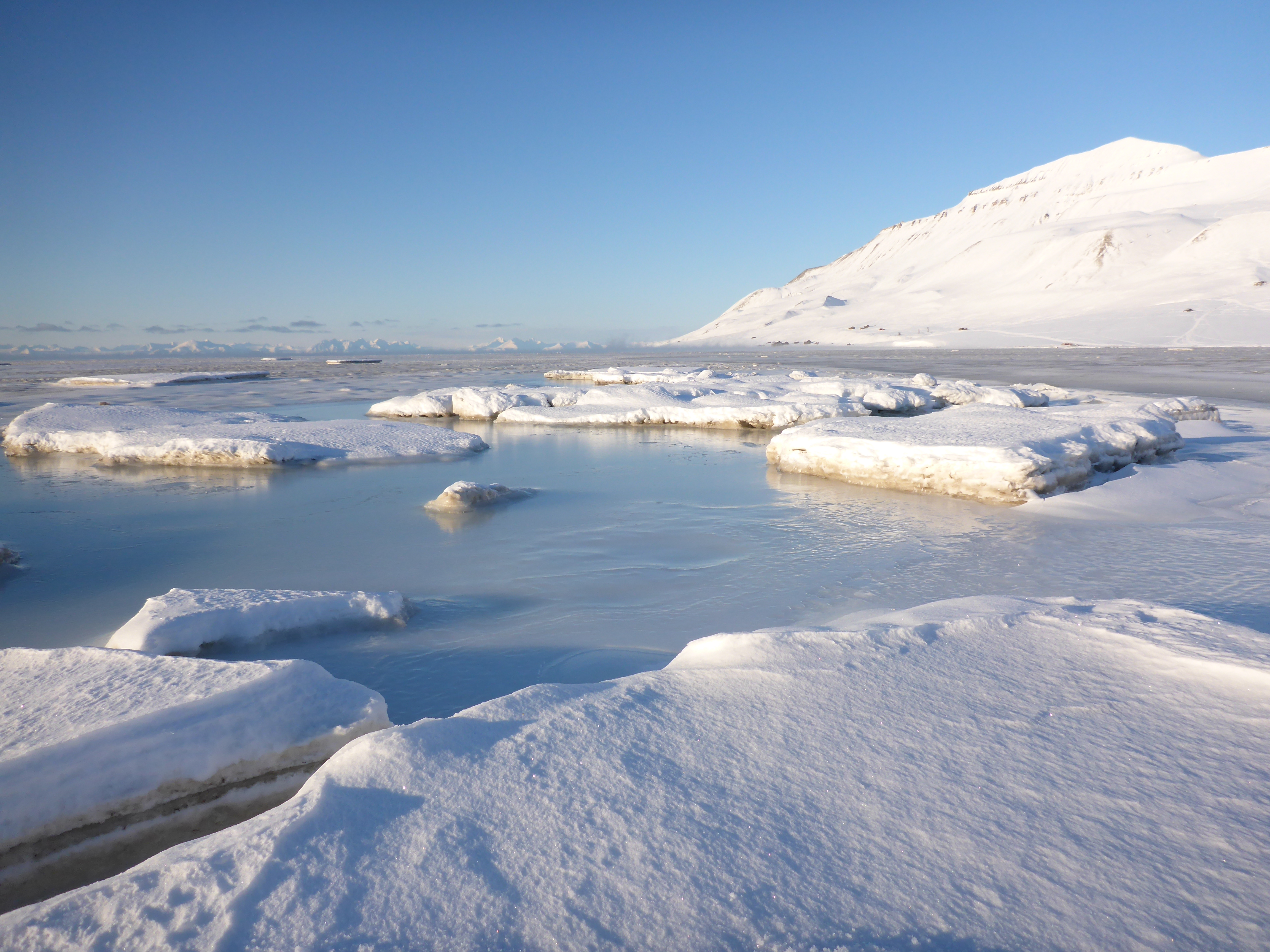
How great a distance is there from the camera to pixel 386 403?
44.0 feet

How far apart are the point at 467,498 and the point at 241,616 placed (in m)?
2.84

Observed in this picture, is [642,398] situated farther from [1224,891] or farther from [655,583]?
[1224,891]

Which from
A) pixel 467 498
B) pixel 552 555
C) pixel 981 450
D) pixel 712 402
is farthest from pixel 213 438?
pixel 981 450

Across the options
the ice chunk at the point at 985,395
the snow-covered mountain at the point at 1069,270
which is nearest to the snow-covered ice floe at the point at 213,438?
the ice chunk at the point at 985,395

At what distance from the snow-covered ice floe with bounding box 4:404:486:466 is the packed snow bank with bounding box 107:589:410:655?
5.13 m

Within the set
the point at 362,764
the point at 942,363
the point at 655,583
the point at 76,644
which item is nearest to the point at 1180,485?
the point at 655,583

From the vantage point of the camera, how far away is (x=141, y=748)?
1.96 meters

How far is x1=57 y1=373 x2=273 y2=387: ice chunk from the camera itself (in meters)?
21.2

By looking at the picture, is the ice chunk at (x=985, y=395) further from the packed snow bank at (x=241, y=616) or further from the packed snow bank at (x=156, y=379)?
the packed snow bank at (x=156, y=379)

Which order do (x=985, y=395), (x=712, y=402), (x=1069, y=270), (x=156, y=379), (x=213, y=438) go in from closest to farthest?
(x=213, y=438) → (x=712, y=402) → (x=985, y=395) → (x=156, y=379) → (x=1069, y=270)

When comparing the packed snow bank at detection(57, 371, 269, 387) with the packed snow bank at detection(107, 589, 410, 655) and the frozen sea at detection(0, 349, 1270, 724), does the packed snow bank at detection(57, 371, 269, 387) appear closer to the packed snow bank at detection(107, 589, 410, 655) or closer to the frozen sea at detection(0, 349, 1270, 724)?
the frozen sea at detection(0, 349, 1270, 724)

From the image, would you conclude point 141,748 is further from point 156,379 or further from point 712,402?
point 156,379

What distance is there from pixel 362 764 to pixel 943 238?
103 meters

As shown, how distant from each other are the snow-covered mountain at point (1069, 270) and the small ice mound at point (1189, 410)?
1375 inches
